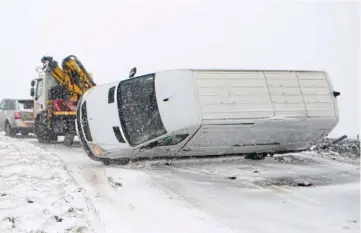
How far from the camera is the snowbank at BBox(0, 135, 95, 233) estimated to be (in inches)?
165

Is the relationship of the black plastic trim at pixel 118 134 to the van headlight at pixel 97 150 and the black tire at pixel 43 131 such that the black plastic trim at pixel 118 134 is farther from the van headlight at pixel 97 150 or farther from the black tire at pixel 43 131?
the black tire at pixel 43 131

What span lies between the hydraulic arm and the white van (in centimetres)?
531

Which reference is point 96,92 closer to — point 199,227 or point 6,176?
point 6,176

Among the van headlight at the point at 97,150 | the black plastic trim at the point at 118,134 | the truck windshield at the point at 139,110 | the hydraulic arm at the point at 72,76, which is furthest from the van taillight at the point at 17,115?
the black plastic trim at the point at 118,134

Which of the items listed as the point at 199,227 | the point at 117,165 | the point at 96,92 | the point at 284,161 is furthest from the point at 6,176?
the point at 284,161

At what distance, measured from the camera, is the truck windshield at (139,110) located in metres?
7.94

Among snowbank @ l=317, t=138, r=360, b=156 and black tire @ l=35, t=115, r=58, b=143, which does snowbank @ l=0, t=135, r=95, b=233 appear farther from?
snowbank @ l=317, t=138, r=360, b=156

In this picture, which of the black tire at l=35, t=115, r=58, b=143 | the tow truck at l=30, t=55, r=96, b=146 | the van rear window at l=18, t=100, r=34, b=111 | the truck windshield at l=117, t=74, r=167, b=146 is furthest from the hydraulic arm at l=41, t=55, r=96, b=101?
the truck windshield at l=117, t=74, r=167, b=146

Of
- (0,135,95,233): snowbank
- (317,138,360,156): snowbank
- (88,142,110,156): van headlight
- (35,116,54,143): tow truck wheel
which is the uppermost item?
(0,135,95,233): snowbank

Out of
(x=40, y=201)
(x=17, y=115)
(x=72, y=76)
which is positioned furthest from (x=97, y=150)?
(x=17, y=115)

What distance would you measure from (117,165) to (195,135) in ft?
7.06

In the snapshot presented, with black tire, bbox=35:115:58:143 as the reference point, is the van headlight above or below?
above

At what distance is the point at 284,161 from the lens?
946cm

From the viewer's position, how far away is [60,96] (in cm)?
1463
